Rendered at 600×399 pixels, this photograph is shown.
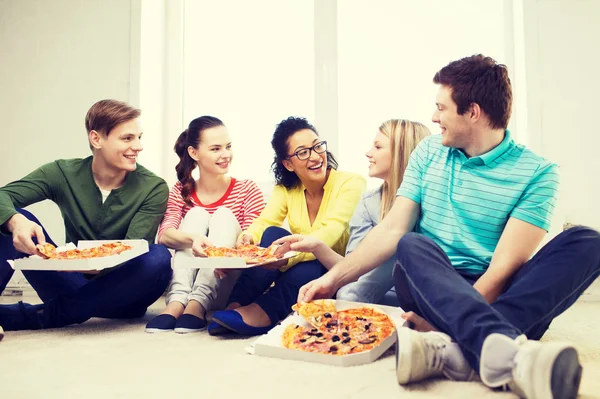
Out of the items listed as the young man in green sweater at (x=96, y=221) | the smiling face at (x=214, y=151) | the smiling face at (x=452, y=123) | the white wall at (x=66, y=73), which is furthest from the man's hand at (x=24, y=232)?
the white wall at (x=66, y=73)

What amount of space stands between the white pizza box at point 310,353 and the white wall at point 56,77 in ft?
7.46

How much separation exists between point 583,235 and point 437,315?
434mm

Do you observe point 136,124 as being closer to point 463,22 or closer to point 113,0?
point 113,0

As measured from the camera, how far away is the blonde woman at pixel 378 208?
6.46 ft

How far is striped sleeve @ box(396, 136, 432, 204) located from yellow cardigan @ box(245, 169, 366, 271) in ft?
1.39

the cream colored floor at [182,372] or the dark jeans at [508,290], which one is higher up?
the dark jeans at [508,290]

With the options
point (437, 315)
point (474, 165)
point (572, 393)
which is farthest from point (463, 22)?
point (572, 393)

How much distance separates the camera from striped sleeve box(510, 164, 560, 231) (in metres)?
1.51

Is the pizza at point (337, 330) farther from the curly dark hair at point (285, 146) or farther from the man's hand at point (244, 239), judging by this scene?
the curly dark hair at point (285, 146)

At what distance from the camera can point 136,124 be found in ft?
7.77

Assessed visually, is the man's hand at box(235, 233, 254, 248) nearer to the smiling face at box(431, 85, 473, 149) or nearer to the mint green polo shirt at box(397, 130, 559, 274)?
the mint green polo shirt at box(397, 130, 559, 274)

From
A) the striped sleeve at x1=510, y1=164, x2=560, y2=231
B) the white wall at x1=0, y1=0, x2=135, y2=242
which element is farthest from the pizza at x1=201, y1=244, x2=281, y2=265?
the white wall at x1=0, y1=0, x2=135, y2=242

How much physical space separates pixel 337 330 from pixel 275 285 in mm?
504

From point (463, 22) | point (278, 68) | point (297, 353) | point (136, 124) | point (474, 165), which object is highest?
Answer: point (463, 22)
